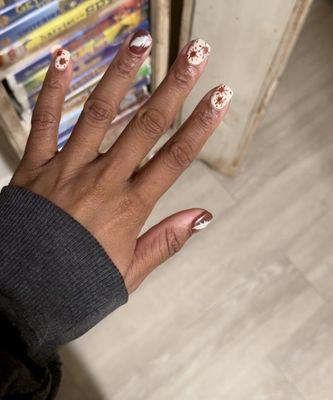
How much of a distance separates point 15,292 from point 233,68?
2.12 feet

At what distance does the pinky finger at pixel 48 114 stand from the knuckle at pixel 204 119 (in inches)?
8.4

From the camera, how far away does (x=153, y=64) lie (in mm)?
1077

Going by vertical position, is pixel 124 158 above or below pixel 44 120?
below

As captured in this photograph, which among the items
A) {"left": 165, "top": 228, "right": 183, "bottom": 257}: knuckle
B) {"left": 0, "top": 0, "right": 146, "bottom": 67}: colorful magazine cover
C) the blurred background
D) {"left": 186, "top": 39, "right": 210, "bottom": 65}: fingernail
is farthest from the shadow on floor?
{"left": 186, "top": 39, "right": 210, "bottom": 65}: fingernail

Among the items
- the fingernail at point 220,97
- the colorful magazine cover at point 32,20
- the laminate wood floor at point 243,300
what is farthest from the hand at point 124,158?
the laminate wood floor at point 243,300

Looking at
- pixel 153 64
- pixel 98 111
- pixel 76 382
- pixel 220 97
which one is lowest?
pixel 76 382

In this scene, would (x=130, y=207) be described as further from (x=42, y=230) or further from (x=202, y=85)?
(x=202, y=85)

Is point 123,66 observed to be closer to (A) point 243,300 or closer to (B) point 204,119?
(B) point 204,119

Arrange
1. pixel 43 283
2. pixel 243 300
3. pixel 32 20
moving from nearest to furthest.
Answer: pixel 43 283
pixel 32 20
pixel 243 300

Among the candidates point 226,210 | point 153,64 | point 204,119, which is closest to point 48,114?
point 204,119

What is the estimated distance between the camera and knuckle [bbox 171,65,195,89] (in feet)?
2.06

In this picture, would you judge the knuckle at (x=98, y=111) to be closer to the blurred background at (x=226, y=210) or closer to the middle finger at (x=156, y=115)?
the middle finger at (x=156, y=115)

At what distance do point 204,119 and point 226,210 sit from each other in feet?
2.47

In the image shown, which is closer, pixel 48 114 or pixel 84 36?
pixel 48 114
